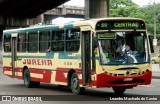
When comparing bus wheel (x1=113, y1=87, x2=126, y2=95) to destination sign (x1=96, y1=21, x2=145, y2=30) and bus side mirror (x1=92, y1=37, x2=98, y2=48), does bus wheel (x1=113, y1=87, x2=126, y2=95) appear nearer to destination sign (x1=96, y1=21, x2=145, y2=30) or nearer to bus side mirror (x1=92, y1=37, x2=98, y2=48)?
bus side mirror (x1=92, y1=37, x2=98, y2=48)

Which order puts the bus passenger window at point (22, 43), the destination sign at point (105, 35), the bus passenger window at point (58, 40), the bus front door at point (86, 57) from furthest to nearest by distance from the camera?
the bus passenger window at point (22, 43)
the bus passenger window at point (58, 40)
the bus front door at point (86, 57)
the destination sign at point (105, 35)

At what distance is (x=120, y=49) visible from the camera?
53.5ft

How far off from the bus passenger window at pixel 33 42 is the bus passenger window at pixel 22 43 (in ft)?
1.71

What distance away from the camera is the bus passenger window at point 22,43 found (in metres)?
22.6

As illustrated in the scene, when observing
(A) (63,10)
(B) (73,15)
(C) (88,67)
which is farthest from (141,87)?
(B) (73,15)

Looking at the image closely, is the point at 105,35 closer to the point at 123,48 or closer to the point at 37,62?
the point at 123,48

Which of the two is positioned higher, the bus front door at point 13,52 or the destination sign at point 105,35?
the destination sign at point 105,35

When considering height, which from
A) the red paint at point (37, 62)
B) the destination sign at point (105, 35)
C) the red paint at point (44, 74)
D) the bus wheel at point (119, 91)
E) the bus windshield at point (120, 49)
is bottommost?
the bus wheel at point (119, 91)

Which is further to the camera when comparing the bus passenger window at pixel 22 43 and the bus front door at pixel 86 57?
the bus passenger window at pixel 22 43

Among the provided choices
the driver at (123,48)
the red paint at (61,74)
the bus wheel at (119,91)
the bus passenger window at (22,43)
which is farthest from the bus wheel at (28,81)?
the driver at (123,48)

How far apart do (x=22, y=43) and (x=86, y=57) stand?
645 centimetres

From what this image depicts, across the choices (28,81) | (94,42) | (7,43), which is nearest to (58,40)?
(94,42)

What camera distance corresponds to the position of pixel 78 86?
691 inches

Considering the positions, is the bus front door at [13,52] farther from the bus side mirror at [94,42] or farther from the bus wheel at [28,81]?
the bus side mirror at [94,42]
